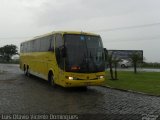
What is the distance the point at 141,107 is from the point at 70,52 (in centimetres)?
585

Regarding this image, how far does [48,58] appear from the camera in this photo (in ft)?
64.1

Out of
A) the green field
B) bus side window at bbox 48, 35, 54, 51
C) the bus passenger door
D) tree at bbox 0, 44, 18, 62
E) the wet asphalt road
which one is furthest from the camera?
tree at bbox 0, 44, 18, 62

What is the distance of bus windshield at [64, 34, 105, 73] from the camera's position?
16.5 m

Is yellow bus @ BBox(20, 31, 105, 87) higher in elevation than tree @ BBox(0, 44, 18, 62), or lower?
lower

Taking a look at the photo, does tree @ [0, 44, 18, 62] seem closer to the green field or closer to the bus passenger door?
the green field

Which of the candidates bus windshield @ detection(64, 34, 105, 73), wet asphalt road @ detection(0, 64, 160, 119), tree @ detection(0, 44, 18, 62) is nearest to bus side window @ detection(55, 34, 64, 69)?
bus windshield @ detection(64, 34, 105, 73)

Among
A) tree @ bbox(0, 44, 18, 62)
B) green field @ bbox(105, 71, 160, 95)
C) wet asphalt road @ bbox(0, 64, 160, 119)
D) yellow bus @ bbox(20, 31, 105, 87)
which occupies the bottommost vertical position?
wet asphalt road @ bbox(0, 64, 160, 119)

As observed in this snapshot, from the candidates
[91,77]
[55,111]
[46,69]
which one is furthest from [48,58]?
[55,111]

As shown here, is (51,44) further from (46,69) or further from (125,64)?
(125,64)

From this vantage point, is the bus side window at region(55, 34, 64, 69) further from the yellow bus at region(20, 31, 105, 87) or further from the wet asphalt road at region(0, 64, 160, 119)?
the wet asphalt road at region(0, 64, 160, 119)

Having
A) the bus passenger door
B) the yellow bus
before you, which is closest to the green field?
the yellow bus

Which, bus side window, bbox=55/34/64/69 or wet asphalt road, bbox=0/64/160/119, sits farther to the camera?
bus side window, bbox=55/34/64/69

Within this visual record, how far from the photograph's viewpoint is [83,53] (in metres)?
16.8

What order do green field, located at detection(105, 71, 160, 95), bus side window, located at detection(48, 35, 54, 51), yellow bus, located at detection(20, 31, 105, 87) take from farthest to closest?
bus side window, located at detection(48, 35, 54, 51) → green field, located at detection(105, 71, 160, 95) → yellow bus, located at detection(20, 31, 105, 87)
